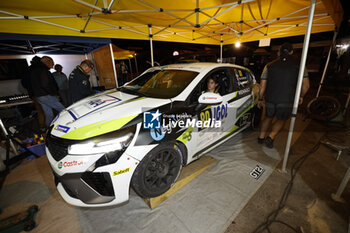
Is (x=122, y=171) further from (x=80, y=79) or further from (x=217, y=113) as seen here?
(x=80, y=79)

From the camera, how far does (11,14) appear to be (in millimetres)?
2984

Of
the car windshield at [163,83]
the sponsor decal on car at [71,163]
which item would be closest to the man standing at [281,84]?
the car windshield at [163,83]

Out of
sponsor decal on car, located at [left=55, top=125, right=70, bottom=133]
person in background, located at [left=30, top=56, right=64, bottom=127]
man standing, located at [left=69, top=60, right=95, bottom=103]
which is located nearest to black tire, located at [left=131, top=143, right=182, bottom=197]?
sponsor decal on car, located at [left=55, top=125, right=70, bottom=133]

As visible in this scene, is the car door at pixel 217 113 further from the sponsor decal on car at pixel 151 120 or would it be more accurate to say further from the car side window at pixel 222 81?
the sponsor decal on car at pixel 151 120

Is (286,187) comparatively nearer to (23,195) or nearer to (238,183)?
(238,183)

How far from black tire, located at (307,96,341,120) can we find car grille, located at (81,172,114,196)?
549cm

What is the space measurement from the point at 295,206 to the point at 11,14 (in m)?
5.76

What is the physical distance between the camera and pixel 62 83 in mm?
5324

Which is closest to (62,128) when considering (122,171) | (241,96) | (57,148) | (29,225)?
(57,148)

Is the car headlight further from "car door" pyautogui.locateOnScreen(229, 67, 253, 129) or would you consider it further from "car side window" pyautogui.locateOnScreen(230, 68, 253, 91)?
"car side window" pyautogui.locateOnScreen(230, 68, 253, 91)

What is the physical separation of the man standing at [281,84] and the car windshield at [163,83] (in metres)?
1.60

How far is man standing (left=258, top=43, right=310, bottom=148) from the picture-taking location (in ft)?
8.51

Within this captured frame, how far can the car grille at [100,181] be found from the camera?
54.8 inches

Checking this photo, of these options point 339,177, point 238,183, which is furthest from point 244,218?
point 339,177
